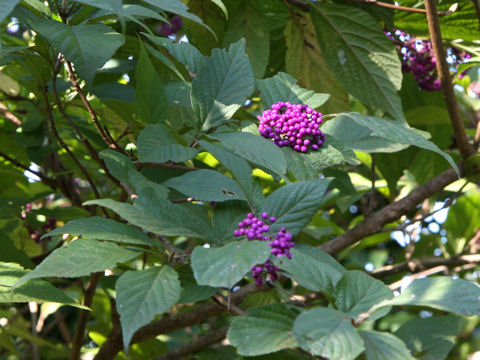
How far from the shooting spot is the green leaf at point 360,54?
1.25 m

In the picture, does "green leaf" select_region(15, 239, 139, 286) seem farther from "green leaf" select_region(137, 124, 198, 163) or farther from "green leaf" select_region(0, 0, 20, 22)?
"green leaf" select_region(0, 0, 20, 22)

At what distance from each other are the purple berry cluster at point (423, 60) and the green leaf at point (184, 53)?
0.81 m

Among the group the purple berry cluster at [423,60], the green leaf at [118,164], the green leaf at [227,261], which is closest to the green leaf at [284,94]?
the green leaf at [118,164]

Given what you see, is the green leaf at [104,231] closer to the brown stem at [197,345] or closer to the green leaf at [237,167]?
the green leaf at [237,167]

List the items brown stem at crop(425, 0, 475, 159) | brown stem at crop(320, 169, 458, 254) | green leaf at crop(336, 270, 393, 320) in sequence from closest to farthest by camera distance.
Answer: green leaf at crop(336, 270, 393, 320) < brown stem at crop(425, 0, 475, 159) < brown stem at crop(320, 169, 458, 254)

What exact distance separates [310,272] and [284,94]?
0.33 meters

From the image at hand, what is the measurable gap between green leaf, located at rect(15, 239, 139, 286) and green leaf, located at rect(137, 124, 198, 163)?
0.42ft

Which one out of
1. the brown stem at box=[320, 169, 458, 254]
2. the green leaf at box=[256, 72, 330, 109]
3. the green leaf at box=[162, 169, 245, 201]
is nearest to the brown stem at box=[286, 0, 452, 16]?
the brown stem at box=[320, 169, 458, 254]

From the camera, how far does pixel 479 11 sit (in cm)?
124

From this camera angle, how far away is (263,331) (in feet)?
1.96

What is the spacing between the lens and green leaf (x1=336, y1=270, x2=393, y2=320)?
0.63 m

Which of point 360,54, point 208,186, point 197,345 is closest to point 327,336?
point 208,186

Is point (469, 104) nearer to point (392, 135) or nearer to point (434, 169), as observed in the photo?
point (434, 169)

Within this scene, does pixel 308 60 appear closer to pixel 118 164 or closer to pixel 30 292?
pixel 118 164
